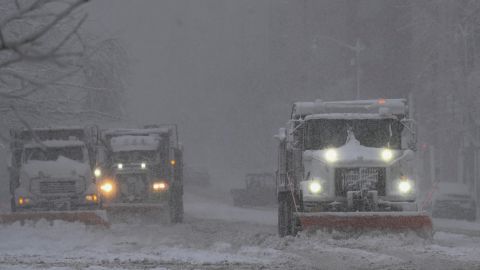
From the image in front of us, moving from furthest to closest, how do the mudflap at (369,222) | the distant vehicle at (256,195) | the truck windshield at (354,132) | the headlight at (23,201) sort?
the distant vehicle at (256,195)
the headlight at (23,201)
the truck windshield at (354,132)
the mudflap at (369,222)

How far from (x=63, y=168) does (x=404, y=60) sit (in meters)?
40.4

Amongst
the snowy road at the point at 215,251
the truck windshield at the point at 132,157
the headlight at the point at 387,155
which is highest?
the truck windshield at the point at 132,157

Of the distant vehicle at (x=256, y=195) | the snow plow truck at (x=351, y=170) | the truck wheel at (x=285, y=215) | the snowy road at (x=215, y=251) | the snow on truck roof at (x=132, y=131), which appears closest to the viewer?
the snowy road at (x=215, y=251)

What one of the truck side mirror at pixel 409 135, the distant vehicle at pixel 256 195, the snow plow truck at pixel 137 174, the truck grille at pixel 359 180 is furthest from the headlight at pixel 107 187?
the distant vehicle at pixel 256 195

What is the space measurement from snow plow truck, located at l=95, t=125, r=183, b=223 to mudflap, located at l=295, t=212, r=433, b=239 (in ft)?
28.4

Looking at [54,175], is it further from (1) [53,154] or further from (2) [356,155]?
(2) [356,155]

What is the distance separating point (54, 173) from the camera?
2117 centimetres

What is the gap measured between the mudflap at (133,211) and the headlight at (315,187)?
25.6 ft

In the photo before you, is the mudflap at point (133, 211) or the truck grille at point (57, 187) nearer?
the truck grille at point (57, 187)

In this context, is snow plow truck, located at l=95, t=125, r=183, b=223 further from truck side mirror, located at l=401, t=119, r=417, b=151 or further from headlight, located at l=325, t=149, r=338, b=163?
truck side mirror, located at l=401, t=119, r=417, b=151

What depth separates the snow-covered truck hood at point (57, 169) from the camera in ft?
69.2

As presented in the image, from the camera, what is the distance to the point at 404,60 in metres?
57.8

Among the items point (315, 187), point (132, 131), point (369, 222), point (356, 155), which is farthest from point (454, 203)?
point (369, 222)

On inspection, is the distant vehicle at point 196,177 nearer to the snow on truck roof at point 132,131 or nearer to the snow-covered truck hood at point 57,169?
the snow on truck roof at point 132,131
